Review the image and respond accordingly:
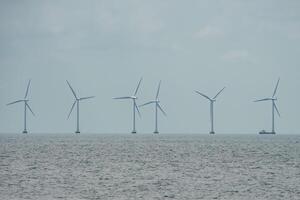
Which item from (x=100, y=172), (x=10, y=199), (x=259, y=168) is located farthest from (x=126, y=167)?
(x=10, y=199)

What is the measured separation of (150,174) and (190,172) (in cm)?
540

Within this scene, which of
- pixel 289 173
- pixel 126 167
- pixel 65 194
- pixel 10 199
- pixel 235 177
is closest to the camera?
pixel 10 199

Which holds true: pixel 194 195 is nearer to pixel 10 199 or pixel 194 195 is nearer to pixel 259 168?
pixel 10 199

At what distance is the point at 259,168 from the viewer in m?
83.1

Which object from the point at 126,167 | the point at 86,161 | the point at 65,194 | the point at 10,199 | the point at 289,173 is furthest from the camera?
the point at 86,161

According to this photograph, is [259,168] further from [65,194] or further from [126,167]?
[65,194]

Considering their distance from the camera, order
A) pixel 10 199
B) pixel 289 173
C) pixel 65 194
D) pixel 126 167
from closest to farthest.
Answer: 1. pixel 10 199
2. pixel 65 194
3. pixel 289 173
4. pixel 126 167

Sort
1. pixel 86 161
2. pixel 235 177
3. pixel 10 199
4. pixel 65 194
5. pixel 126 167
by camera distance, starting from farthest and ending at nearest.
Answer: pixel 86 161
pixel 126 167
pixel 235 177
pixel 65 194
pixel 10 199

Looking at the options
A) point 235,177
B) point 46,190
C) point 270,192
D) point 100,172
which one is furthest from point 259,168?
point 46,190

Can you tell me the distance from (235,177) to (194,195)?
16275mm

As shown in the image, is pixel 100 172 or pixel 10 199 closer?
pixel 10 199

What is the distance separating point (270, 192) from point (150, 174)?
61.7 ft

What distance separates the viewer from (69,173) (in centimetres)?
7381

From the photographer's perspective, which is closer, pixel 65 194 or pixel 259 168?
pixel 65 194
